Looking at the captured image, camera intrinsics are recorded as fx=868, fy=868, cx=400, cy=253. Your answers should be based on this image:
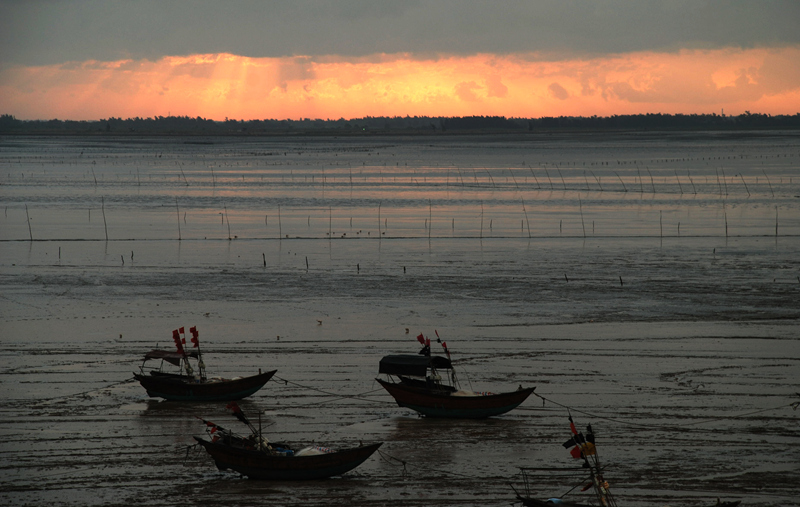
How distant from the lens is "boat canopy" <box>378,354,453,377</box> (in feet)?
63.5

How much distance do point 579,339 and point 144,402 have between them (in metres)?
12.6

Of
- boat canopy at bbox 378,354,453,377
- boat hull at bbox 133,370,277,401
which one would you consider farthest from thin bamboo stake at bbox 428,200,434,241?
boat hull at bbox 133,370,277,401

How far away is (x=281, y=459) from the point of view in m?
15.6

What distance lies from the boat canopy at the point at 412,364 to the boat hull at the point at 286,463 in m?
3.63

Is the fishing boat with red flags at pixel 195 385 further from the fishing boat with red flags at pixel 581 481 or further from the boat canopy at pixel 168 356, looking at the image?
the fishing boat with red flags at pixel 581 481

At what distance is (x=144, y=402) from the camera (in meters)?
20.1

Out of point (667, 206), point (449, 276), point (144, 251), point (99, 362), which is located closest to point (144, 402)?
point (99, 362)

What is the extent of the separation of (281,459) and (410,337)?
10761 mm

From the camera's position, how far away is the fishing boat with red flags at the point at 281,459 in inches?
612

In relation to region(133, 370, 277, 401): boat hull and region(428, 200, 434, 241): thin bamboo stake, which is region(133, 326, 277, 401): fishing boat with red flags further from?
region(428, 200, 434, 241): thin bamboo stake

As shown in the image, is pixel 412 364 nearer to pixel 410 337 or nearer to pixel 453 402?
pixel 453 402

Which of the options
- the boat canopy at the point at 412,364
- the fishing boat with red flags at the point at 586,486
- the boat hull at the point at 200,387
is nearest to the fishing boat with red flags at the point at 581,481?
the fishing boat with red flags at the point at 586,486

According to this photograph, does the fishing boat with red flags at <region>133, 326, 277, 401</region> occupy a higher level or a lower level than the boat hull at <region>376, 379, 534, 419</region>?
higher

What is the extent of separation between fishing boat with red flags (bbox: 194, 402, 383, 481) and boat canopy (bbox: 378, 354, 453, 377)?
3611 mm
